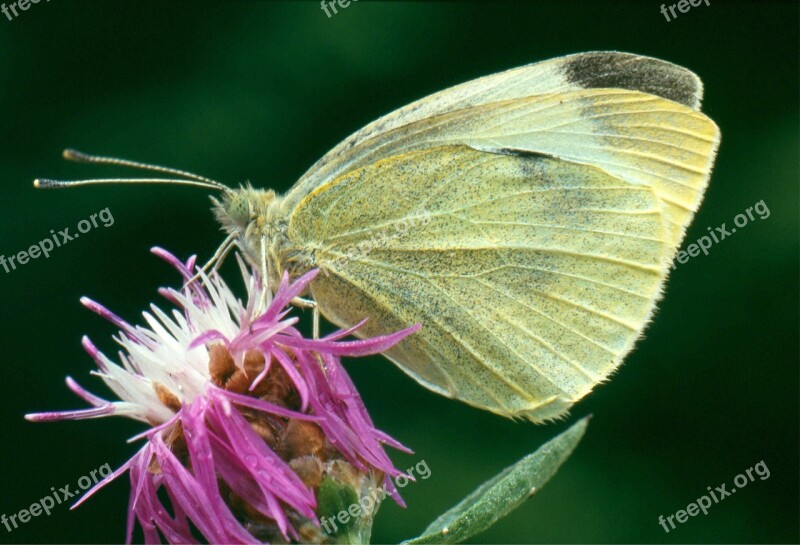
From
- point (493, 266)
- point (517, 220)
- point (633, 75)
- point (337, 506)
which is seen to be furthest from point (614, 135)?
point (337, 506)

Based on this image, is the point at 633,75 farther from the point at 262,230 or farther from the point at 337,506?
the point at 337,506

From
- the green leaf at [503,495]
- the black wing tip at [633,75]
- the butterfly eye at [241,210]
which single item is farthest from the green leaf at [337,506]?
the black wing tip at [633,75]

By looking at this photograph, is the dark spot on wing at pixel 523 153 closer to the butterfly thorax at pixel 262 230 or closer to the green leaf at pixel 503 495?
the butterfly thorax at pixel 262 230

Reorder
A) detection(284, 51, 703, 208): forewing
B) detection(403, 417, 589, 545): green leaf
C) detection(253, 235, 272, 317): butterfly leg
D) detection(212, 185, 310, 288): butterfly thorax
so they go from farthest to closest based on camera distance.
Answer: detection(284, 51, 703, 208): forewing → detection(212, 185, 310, 288): butterfly thorax → detection(253, 235, 272, 317): butterfly leg → detection(403, 417, 589, 545): green leaf

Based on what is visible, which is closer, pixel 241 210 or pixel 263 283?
pixel 263 283

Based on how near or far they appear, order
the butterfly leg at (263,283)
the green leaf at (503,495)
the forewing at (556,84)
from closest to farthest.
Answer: the green leaf at (503,495), the butterfly leg at (263,283), the forewing at (556,84)

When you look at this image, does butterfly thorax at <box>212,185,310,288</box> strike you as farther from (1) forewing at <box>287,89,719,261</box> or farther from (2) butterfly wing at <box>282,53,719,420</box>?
(1) forewing at <box>287,89,719,261</box>

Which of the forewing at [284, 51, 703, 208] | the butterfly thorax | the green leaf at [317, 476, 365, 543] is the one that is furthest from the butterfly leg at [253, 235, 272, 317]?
the green leaf at [317, 476, 365, 543]
